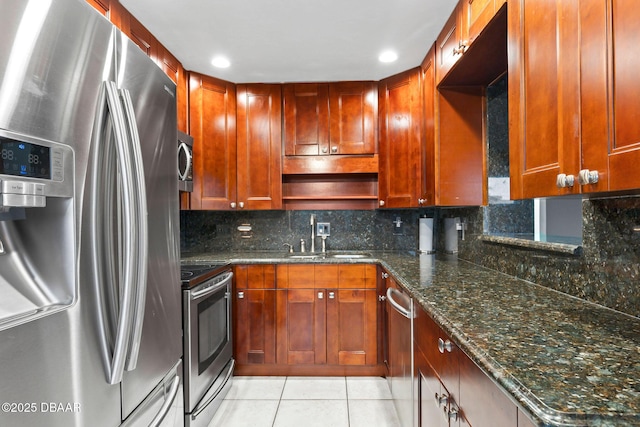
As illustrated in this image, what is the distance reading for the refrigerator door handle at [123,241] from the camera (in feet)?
2.80

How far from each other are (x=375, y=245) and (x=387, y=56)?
163cm

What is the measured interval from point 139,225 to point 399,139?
213 cm

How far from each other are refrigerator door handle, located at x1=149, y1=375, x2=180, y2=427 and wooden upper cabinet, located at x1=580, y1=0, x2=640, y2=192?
1.56 metres

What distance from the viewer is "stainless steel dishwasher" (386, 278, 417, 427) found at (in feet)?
4.98

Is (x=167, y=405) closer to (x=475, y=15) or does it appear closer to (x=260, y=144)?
(x=260, y=144)

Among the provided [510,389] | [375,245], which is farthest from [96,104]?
[375,245]

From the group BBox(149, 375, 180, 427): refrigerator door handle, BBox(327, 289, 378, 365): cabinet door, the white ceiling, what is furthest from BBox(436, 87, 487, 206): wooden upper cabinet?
BBox(149, 375, 180, 427): refrigerator door handle

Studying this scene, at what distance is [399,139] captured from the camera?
2584 mm

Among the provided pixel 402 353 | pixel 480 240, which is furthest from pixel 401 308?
pixel 480 240

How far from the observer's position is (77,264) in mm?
777

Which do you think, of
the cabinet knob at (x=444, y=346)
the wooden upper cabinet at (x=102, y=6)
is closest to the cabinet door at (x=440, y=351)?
the cabinet knob at (x=444, y=346)

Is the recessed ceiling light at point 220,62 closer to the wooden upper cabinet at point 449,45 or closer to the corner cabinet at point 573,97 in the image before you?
the wooden upper cabinet at point 449,45

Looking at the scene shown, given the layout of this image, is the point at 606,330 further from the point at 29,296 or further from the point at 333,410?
the point at 333,410

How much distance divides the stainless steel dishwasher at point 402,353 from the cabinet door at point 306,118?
136 cm
